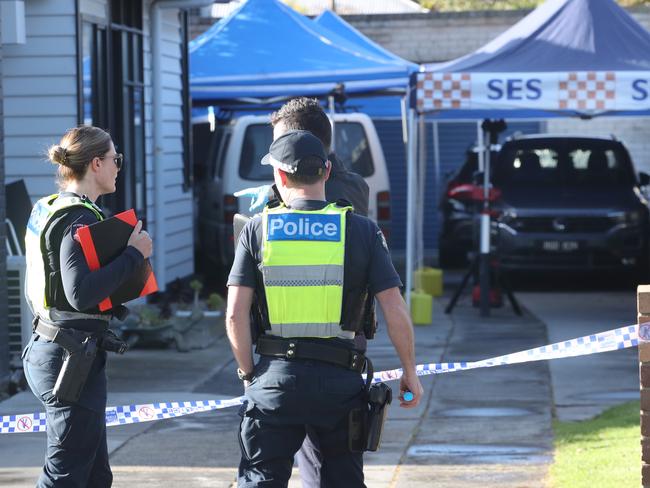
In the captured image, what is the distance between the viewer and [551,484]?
21.8 ft

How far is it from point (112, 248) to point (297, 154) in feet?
2.77

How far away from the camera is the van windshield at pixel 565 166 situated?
632 inches

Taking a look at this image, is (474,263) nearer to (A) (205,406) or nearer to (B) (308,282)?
(A) (205,406)

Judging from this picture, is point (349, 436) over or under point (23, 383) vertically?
over

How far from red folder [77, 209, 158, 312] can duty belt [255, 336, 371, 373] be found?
0.71 m

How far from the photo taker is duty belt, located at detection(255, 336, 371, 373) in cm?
445

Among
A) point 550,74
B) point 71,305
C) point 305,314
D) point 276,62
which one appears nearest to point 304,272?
point 305,314

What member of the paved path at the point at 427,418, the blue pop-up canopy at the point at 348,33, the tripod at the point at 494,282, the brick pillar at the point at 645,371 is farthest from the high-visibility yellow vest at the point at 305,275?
the blue pop-up canopy at the point at 348,33

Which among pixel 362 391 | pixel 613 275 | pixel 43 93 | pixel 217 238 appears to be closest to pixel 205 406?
pixel 362 391

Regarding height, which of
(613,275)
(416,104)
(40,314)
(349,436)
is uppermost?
(416,104)

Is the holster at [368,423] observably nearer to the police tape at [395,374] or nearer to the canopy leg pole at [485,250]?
the police tape at [395,374]

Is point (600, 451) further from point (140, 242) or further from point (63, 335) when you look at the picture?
point (63, 335)

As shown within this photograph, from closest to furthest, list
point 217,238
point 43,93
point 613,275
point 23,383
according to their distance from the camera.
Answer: point 23,383, point 43,93, point 217,238, point 613,275

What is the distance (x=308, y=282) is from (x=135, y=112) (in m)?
9.41
